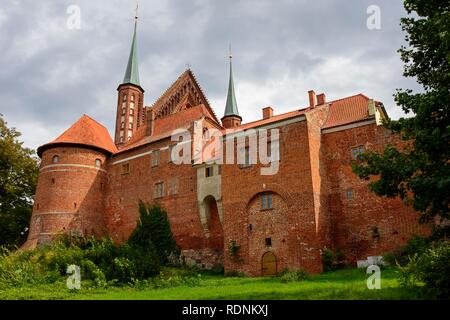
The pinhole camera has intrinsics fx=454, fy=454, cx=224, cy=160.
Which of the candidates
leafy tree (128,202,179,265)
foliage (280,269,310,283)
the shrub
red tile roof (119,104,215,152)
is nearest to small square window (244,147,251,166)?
the shrub

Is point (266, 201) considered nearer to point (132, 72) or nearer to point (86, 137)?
point (86, 137)

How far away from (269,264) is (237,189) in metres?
5.07

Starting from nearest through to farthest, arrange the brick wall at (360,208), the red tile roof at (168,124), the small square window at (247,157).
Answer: the brick wall at (360,208) → the small square window at (247,157) → the red tile roof at (168,124)

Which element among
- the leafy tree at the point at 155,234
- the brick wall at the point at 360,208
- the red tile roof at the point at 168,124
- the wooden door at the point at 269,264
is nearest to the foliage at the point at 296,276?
the wooden door at the point at 269,264

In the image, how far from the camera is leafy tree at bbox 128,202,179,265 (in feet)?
104

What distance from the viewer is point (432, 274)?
13125 mm

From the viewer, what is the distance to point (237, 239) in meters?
26.9

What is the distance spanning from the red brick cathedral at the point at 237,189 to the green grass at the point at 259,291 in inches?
112

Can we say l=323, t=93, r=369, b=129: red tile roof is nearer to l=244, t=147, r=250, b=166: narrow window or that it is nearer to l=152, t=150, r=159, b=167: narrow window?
l=244, t=147, r=250, b=166: narrow window

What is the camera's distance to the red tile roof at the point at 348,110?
92.0ft

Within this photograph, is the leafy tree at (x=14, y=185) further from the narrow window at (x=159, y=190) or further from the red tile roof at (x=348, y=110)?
the red tile roof at (x=348, y=110)

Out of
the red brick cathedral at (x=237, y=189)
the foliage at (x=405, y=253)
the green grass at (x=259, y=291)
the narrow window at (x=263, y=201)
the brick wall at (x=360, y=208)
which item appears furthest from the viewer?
the narrow window at (x=263, y=201)
